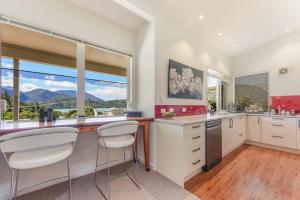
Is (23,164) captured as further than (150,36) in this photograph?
No

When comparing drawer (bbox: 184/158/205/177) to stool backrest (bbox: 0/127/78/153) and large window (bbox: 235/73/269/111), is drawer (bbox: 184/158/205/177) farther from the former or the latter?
large window (bbox: 235/73/269/111)

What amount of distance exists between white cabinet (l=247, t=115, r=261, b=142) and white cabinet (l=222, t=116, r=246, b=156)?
189 millimetres

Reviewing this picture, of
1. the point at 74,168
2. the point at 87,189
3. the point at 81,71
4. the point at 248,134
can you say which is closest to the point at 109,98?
the point at 81,71

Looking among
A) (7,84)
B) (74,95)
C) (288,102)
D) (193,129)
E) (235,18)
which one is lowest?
(193,129)

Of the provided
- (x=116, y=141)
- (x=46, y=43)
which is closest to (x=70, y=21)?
(x=46, y=43)

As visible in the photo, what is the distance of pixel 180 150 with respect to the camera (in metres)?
1.98

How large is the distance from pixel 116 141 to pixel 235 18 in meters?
3.30

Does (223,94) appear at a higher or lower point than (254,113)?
higher

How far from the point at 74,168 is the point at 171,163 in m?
1.43

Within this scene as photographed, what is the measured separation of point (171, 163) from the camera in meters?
2.12

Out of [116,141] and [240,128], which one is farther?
[240,128]

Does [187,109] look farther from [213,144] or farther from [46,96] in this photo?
[46,96]

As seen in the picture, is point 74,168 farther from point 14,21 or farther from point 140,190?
point 14,21

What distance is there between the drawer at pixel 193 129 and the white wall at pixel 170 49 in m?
0.72
